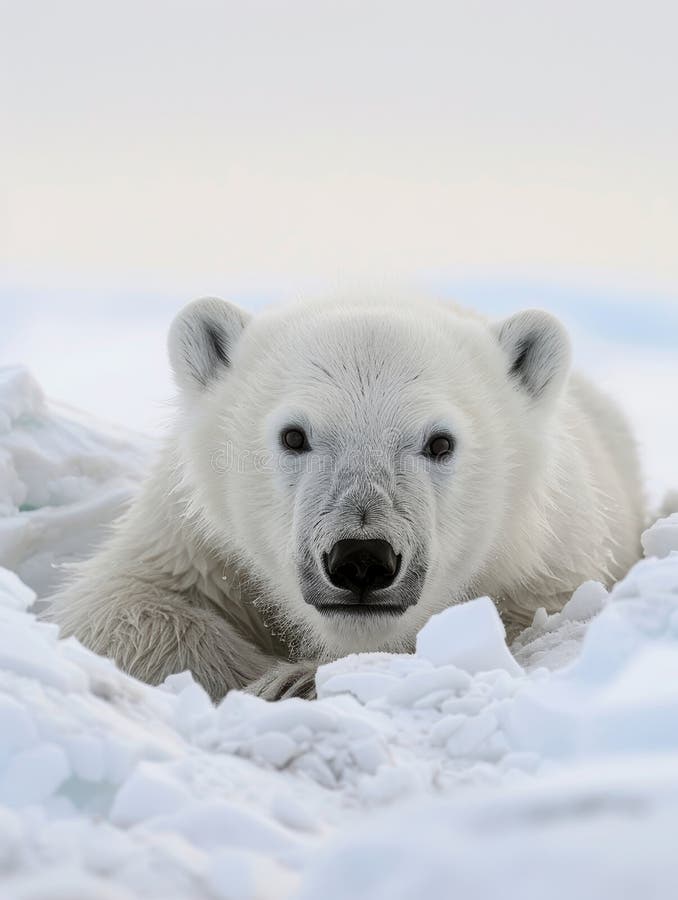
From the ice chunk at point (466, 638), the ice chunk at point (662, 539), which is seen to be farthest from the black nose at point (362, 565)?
the ice chunk at point (662, 539)

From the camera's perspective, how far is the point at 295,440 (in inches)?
125

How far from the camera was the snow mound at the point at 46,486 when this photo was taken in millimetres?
4812

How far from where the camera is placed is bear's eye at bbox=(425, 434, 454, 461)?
3.14m

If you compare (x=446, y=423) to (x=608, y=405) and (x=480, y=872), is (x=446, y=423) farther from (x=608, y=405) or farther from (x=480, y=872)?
(x=608, y=405)

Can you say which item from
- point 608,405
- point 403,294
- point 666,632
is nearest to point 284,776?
point 666,632

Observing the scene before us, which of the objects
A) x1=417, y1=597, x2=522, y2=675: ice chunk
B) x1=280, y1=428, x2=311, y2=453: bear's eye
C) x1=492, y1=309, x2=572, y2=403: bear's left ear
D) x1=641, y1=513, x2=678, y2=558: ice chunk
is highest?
x1=492, y1=309, x2=572, y2=403: bear's left ear

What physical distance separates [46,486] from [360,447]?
2.43 metres

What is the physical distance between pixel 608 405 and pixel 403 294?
2.00 m

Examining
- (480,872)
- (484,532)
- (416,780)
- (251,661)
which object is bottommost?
(251,661)

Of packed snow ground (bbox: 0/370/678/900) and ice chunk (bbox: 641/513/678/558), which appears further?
ice chunk (bbox: 641/513/678/558)

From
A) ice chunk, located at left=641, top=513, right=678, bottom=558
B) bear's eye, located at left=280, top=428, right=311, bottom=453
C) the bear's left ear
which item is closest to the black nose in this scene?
bear's eye, located at left=280, top=428, right=311, bottom=453

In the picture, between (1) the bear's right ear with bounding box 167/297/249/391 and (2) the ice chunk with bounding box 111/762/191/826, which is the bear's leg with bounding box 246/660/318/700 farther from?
(2) the ice chunk with bounding box 111/762/191/826

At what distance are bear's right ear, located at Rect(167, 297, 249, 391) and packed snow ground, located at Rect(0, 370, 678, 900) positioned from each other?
4.99 feet

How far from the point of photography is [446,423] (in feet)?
10.3
